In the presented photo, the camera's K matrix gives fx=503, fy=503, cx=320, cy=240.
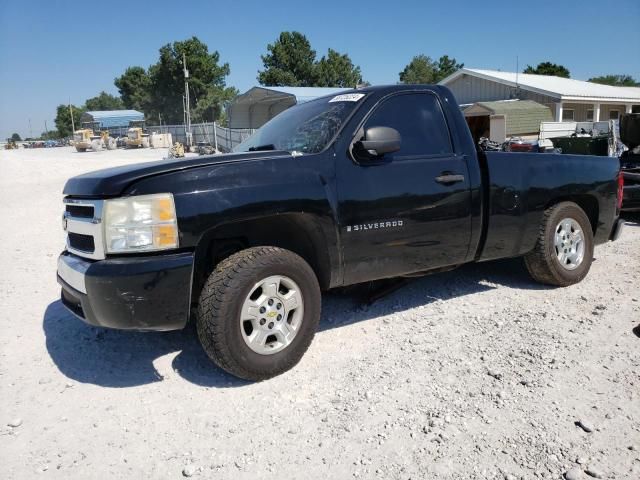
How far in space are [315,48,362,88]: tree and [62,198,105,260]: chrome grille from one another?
5763 centimetres

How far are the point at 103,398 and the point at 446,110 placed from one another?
3317mm

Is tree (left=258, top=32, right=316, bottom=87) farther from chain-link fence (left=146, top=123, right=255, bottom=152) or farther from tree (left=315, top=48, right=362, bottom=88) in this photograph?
chain-link fence (left=146, top=123, right=255, bottom=152)

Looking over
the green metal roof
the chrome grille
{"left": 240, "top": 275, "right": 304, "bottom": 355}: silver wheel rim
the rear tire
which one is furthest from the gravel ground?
the green metal roof

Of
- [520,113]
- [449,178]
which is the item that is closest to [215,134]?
[520,113]

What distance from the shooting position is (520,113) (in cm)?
2447

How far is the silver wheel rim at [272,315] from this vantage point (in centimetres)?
318

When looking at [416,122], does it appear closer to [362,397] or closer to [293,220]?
[293,220]

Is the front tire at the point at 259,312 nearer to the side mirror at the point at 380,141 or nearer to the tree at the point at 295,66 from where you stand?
the side mirror at the point at 380,141

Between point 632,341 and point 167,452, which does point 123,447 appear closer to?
point 167,452

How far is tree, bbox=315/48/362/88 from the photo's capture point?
5891 centimetres

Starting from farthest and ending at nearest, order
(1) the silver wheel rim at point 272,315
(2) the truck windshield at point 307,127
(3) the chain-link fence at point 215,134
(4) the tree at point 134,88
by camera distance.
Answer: (4) the tree at point 134,88 → (3) the chain-link fence at point 215,134 → (2) the truck windshield at point 307,127 → (1) the silver wheel rim at point 272,315

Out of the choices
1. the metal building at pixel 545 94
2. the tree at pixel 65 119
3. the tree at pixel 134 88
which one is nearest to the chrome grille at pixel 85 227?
the metal building at pixel 545 94

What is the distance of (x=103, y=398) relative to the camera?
3168 mm

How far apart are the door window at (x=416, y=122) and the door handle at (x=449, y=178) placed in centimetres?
20
